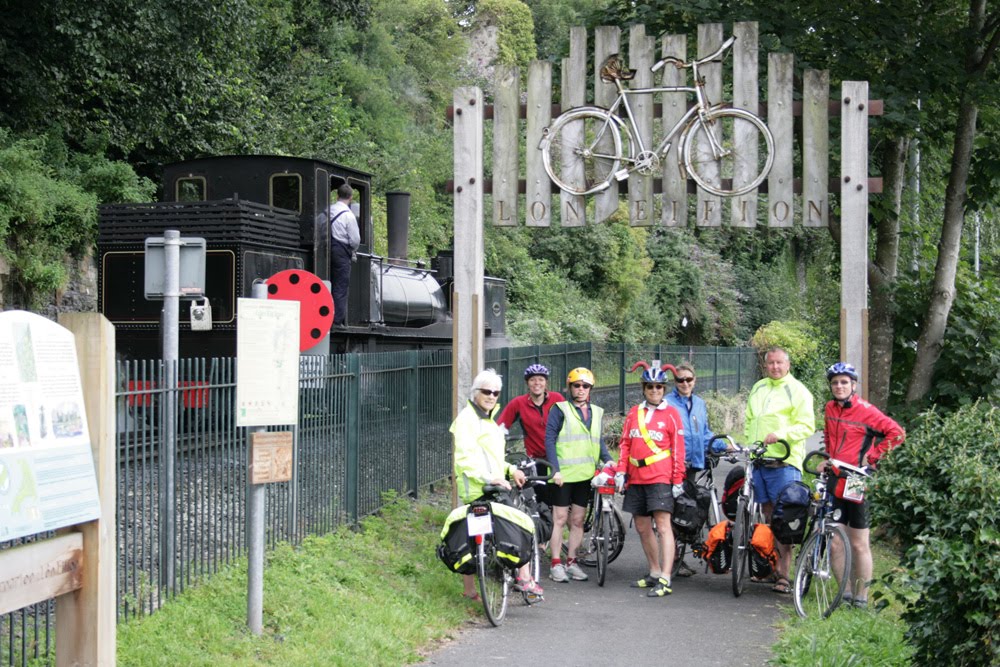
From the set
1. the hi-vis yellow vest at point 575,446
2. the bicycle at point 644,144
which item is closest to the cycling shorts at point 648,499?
the hi-vis yellow vest at point 575,446

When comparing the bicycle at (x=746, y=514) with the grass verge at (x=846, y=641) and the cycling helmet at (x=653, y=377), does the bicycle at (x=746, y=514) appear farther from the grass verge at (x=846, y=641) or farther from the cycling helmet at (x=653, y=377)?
the grass verge at (x=846, y=641)

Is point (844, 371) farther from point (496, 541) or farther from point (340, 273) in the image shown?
point (340, 273)

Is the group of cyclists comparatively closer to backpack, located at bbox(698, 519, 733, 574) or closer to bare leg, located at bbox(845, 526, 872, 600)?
bare leg, located at bbox(845, 526, 872, 600)

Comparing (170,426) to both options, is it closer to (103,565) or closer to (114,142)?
(103,565)

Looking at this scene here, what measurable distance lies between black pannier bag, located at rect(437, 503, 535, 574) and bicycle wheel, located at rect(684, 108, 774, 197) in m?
3.31

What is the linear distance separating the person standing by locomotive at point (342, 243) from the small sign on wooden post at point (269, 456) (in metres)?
7.50

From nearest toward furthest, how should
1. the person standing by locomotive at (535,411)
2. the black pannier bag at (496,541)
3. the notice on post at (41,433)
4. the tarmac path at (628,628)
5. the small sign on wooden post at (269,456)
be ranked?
the notice on post at (41,433)
the small sign on wooden post at (269,456)
the tarmac path at (628,628)
the black pannier bag at (496,541)
the person standing by locomotive at (535,411)

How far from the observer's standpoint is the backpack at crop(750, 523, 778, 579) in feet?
33.1

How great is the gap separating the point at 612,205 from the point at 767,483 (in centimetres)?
258

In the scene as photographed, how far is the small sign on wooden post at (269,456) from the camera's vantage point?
7590 mm

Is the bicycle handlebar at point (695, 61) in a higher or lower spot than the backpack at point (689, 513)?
higher

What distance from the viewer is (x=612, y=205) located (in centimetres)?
1045

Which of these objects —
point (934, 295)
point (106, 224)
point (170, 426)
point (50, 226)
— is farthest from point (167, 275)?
point (50, 226)

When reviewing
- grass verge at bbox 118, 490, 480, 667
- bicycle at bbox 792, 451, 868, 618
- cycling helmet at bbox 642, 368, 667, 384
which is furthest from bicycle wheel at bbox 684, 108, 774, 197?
grass verge at bbox 118, 490, 480, 667
